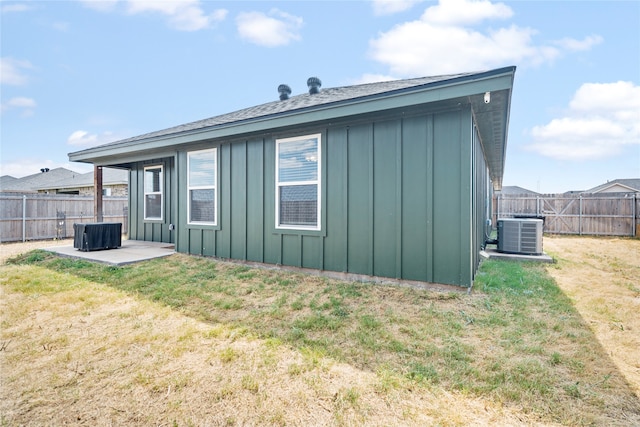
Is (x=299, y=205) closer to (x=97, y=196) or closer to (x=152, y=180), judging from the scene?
(x=152, y=180)

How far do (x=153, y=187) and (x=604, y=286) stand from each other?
395 inches

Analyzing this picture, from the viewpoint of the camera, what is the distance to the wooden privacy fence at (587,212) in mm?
11250

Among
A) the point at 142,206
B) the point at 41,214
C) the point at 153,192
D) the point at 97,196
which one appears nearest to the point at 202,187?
the point at 153,192

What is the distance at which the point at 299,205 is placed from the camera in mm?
4832

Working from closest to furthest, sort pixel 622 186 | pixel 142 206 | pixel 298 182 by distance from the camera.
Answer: pixel 298 182 → pixel 142 206 → pixel 622 186

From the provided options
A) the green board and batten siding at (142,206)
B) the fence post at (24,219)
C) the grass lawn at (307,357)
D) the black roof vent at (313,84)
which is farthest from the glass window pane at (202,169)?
the fence post at (24,219)

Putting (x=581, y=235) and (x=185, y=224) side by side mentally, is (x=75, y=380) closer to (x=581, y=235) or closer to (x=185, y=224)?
(x=185, y=224)

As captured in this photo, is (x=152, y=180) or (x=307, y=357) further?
(x=152, y=180)

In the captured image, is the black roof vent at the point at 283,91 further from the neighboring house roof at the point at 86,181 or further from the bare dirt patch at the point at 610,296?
the neighboring house roof at the point at 86,181

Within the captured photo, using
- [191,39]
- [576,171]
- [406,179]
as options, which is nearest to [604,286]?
[406,179]

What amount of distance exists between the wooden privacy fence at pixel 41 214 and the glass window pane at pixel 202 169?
7.99 metres

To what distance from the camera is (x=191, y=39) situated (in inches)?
377

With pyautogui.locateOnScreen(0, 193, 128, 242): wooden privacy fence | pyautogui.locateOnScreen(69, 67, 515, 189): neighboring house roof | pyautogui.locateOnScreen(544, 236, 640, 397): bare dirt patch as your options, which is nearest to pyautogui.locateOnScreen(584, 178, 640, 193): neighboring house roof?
pyautogui.locateOnScreen(544, 236, 640, 397): bare dirt patch

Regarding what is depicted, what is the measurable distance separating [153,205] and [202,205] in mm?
3364
